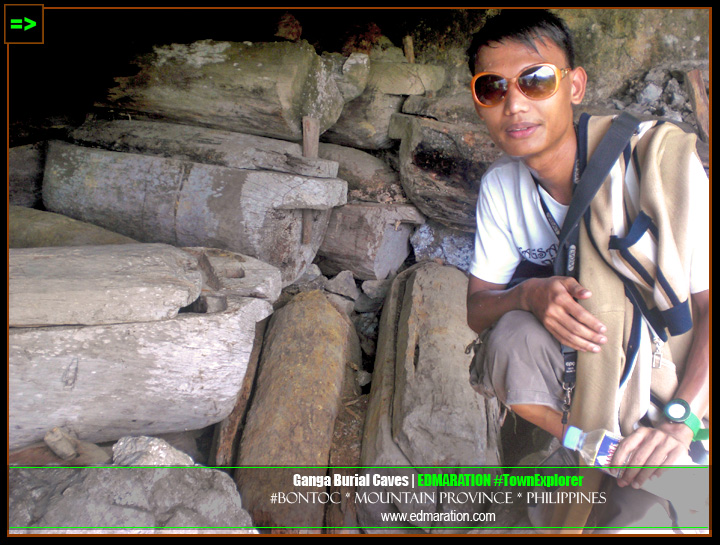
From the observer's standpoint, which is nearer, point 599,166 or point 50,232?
point 599,166

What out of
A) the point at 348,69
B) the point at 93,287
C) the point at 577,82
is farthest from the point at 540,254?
the point at 348,69

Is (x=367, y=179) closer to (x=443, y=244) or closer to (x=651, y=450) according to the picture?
(x=443, y=244)

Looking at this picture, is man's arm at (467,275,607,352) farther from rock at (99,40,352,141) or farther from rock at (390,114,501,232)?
rock at (99,40,352,141)

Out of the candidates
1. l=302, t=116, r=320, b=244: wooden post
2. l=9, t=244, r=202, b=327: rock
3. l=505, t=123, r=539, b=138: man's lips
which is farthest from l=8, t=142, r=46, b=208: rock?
l=505, t=123, r=539, b=138: man's lips

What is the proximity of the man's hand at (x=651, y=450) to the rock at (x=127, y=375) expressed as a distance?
1.73 meters

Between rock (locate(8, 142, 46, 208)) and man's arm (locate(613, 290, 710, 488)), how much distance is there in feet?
14.7

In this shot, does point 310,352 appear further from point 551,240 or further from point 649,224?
point 649,224

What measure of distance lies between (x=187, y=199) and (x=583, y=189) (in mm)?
3020

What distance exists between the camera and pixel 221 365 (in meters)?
2.42

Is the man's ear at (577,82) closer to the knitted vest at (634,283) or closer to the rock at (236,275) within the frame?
the knitted vest at (634,283)

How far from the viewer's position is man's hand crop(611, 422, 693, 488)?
1.39m

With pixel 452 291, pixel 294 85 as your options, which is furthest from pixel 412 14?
pixel 452 291

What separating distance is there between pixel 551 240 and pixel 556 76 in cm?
55

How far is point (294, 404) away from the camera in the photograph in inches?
101
